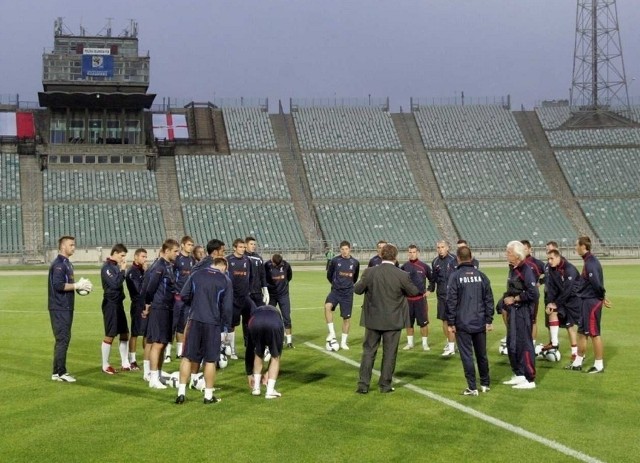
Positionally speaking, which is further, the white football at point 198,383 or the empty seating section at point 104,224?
the empty seating section at point 104,224

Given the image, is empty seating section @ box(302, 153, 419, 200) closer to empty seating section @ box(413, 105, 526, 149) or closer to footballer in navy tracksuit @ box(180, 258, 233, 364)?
empty seating section @ box(413, 105, 526, 149)

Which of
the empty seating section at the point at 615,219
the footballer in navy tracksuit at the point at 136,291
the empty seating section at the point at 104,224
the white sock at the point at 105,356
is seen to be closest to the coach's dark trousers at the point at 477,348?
the footballer in navy tracksuit at the point at 136,291

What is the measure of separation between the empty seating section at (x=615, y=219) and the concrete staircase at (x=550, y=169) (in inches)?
30.0

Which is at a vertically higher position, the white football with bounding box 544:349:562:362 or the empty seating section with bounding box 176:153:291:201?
the empty seating section with bounding box 176:153:291:201

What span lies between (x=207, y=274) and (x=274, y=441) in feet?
11.0

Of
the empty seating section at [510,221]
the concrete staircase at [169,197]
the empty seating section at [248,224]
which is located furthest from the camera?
the empty seating section at [510,221]

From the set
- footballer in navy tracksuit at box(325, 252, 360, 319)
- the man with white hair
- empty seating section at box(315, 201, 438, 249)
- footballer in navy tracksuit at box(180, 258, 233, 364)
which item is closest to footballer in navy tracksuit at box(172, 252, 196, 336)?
footballer in navy tracksuit at box(180, 258, 233, 364)

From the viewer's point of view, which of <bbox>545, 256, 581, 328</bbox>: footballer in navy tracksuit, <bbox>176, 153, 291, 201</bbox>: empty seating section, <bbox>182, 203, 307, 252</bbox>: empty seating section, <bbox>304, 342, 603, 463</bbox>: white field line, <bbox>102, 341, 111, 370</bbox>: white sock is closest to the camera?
<bbox>304, 342, 603, 463</bbox>: white field line

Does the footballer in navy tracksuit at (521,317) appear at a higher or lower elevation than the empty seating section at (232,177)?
lower

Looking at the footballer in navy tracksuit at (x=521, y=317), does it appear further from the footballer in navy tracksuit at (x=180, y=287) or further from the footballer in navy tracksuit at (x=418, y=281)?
the footballer in navy tracksuit at (x=180, y=287)

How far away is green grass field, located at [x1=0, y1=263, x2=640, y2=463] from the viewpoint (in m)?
10.6

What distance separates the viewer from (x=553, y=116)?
91.9m

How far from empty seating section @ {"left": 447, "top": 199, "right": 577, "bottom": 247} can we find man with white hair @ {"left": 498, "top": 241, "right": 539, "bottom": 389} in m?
59.3

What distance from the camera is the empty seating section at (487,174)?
81562 mm
